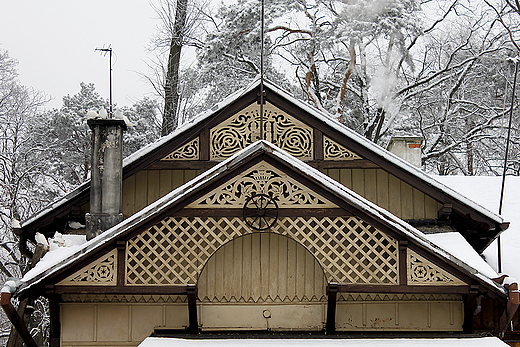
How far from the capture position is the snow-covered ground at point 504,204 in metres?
8.73

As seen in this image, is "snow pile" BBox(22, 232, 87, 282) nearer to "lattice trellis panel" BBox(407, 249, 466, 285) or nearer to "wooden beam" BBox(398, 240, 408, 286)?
"wooden beam" BBox(398, 240, 408, 286)

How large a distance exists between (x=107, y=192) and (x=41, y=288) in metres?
1.78

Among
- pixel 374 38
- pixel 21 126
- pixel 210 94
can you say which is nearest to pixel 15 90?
pixel 21 126

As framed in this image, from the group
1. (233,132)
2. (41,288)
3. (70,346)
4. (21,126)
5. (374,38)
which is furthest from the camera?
(21,126)

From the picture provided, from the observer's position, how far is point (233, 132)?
8.81 metres

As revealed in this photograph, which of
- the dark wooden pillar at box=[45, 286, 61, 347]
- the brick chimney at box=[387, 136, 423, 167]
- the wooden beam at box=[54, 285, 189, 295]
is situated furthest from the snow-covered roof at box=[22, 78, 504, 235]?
the brick chimney at box=[387, 136, 423, 167]

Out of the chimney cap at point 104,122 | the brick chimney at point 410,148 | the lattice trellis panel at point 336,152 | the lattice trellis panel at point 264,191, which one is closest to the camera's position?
the lattice trellis panel at point 264,191

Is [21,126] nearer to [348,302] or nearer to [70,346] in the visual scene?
[70,346]

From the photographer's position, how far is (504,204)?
34.0 ft

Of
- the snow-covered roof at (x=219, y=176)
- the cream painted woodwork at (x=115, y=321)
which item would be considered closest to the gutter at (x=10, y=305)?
the snow-covered roof at (x=219, y=176)

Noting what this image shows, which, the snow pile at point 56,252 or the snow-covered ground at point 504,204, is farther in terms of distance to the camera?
the snow-covered ground at point 504,204

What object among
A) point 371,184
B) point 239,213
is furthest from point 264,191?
point 371,184

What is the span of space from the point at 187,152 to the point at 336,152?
2438mm

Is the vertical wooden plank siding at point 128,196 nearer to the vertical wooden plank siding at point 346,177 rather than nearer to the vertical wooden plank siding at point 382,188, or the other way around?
the vertical wooden plank siding at point 346,177
